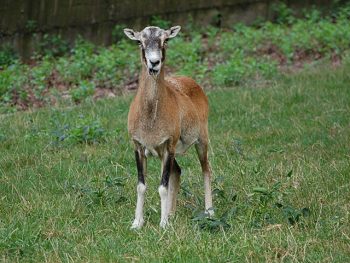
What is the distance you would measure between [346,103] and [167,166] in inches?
195

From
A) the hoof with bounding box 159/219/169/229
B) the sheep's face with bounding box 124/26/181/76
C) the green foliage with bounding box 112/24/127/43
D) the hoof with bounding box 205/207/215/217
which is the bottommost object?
the green foliage with bounding box 112/24/127/43

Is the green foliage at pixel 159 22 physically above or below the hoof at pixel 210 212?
below

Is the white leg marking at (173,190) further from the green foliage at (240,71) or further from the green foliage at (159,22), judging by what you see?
the green foliage at (159,22)

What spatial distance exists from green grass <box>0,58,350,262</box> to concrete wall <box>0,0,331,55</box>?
13.5 feet

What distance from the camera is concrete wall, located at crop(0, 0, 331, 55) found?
15.6 m

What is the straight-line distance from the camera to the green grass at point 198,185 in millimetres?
5980

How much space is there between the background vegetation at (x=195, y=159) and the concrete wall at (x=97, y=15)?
41 centimetres

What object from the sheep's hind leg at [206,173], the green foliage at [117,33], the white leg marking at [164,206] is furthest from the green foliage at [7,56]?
the white leg marking at [164,206]

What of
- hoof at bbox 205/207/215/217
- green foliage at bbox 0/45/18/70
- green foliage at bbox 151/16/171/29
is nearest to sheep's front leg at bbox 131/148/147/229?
hoof at bbox 205/207/215/217

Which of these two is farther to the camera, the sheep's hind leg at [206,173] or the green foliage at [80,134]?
the green foliage at [80,134]

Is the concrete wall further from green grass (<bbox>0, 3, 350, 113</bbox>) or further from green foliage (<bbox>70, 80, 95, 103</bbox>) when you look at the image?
green foliage (<bbox>70, 80, 95, 103</bbox>)

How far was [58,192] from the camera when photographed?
25.7 ft

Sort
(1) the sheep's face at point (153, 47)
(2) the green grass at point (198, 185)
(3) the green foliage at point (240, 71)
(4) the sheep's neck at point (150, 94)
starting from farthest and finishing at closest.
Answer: (3) the green foliage at point (240, 71)
(4) the sheep's neck at point (150, 94)
(1) the sheep's face at point (153, 47)
(2) the green grass at point (198, 185)

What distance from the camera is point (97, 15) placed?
16.5m
